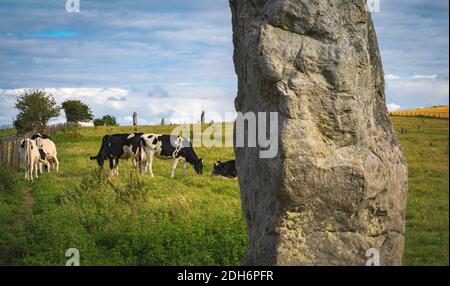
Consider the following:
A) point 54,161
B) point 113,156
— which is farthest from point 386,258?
point 54,161

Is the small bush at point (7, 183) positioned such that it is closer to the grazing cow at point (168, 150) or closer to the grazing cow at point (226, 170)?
the grazing cow at point (168, 150)

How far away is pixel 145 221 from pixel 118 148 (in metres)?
13.1

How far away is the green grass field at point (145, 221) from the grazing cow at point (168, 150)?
6.13 feet

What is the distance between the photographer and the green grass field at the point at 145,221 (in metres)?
13.3

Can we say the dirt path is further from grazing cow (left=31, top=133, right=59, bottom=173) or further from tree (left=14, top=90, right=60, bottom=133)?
tree (left=14, top=90, right=60, bottom=133)

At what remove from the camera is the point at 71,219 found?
1614cm

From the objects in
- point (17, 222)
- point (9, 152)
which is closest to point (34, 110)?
point (9, 152)

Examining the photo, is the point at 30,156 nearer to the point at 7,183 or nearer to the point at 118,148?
the point at 118,148

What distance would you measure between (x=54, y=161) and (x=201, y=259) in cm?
1972

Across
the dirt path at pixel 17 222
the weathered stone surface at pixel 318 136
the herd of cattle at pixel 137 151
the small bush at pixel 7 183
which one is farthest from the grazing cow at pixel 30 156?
the weathered stone surface at pixel 318 136

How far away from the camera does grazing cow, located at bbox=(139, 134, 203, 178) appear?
28047 millimetres

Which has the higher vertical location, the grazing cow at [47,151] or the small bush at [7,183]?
the grazing cow at [47,151]

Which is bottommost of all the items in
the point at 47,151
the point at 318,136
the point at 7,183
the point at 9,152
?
the point at 7,183

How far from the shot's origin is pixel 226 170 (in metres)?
26.3
